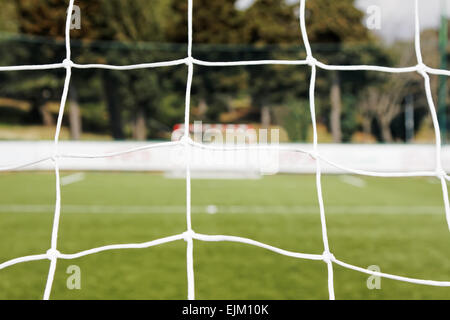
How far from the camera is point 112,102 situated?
12.1m

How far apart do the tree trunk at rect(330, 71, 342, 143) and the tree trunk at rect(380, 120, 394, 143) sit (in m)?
2.14

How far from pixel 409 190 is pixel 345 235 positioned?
376 cm

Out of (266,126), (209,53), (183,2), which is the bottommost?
(266,126)

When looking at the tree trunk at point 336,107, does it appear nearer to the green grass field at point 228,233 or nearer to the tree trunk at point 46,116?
the green grass field at point 228,233

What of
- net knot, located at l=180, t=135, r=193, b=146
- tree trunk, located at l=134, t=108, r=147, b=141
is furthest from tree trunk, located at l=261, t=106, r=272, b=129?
net knot, located at l=180, t=135, r=193, b=146

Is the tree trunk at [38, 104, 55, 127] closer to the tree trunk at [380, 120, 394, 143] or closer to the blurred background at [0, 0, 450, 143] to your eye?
the blurred background at [0, 0, 450, 143]

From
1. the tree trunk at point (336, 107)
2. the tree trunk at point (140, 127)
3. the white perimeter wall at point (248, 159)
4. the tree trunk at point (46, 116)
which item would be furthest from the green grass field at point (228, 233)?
the tree trunk at point (46, 116)

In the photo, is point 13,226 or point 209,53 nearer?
point 13,226

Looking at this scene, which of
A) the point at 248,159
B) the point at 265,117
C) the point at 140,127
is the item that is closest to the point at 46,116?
the point at 140,127

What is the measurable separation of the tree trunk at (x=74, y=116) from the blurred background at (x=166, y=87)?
31mm

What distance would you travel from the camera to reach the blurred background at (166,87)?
11352mm
